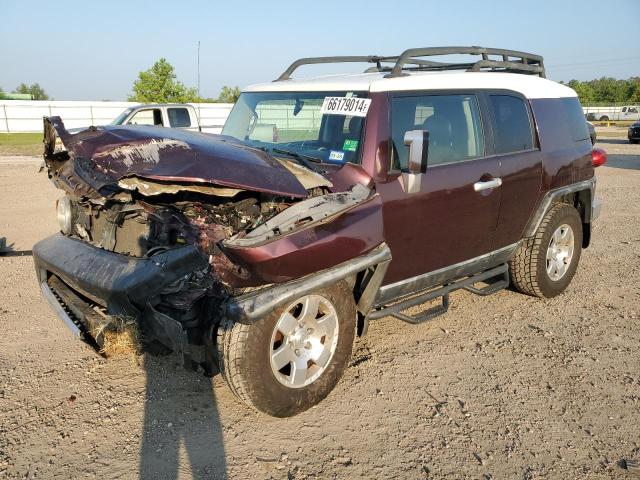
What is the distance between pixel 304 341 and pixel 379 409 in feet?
2.13

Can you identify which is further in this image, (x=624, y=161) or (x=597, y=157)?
(x=624, y=161)

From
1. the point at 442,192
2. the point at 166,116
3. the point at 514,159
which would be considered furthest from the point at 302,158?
the point at 166,116

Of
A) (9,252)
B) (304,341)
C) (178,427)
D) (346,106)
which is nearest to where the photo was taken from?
(178,427)

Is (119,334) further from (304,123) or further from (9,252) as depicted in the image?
(9,252)

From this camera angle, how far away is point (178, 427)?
3.06 metres

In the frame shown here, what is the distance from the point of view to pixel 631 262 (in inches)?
244

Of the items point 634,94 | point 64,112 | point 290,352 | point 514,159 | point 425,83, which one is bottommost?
point 290,352

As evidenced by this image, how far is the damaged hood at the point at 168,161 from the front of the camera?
271cm

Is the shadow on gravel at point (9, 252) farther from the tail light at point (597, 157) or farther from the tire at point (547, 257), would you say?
the tail light at point (597, 157)

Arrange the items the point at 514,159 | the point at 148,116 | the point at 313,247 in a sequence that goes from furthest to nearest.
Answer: the point at 148,116
the point at 514,159
the point at 313,247

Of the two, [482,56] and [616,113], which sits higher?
[616,113]

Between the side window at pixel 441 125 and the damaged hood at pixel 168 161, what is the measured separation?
96 centimetres

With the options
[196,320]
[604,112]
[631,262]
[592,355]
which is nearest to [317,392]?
[196,320]

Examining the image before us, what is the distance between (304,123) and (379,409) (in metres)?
2.15
